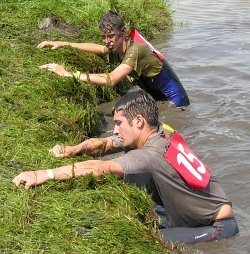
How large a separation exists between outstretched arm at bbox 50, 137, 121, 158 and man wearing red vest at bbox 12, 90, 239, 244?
1.57 feet

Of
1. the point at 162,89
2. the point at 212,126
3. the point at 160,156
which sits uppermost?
the point at 160,156

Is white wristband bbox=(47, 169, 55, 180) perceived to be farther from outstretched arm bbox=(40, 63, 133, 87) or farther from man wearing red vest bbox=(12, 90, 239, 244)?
outstretched arm bbox=(40, 63, 133, 87)

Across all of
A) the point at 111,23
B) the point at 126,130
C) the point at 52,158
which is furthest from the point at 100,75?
the point at 126,130

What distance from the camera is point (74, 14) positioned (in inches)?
450

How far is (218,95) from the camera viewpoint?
9688 mm

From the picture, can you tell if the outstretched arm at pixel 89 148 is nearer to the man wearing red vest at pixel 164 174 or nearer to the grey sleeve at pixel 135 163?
the man wearing red vest at pixel 164 174

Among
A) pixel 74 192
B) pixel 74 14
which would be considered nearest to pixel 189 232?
pixel 74 192

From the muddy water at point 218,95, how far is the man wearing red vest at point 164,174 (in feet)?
0.86

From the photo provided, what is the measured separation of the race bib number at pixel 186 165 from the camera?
4621mm

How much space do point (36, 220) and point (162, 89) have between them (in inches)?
175

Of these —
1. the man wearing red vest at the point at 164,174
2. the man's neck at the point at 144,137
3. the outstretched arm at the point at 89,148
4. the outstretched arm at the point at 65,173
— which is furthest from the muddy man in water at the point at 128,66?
the outstretched arm at the point at 65,173

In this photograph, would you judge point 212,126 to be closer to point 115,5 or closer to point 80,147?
point 80,147

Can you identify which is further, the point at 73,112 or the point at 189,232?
the point at 73,112

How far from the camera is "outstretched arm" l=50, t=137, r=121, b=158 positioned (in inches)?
214
